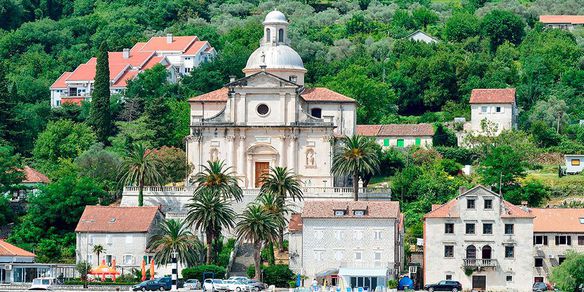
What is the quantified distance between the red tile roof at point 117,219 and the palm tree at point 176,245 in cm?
180

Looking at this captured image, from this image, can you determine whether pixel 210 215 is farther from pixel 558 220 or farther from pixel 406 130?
pixel 406 130

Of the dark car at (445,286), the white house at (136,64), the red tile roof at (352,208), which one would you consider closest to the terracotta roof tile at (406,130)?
the white house at (136,64)

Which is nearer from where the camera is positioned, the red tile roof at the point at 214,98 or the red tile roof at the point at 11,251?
the red tile roof at the point at 11,251

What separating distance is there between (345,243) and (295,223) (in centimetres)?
457

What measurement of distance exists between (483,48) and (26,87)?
145 ft

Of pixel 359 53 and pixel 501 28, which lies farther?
pixel 501 28

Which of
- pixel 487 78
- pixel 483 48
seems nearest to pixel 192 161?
pixel 487 78

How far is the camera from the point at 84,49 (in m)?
182

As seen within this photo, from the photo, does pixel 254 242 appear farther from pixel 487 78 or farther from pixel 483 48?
pixel 483 48

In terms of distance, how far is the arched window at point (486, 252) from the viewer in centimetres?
9894

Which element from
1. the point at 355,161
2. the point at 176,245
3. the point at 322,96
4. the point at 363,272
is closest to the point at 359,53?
the point at 322,96

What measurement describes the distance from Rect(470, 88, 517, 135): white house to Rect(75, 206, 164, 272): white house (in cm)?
3935

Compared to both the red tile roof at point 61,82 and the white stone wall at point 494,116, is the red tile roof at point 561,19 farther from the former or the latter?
the red tile roof at point 61,82

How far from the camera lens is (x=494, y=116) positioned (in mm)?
136500
